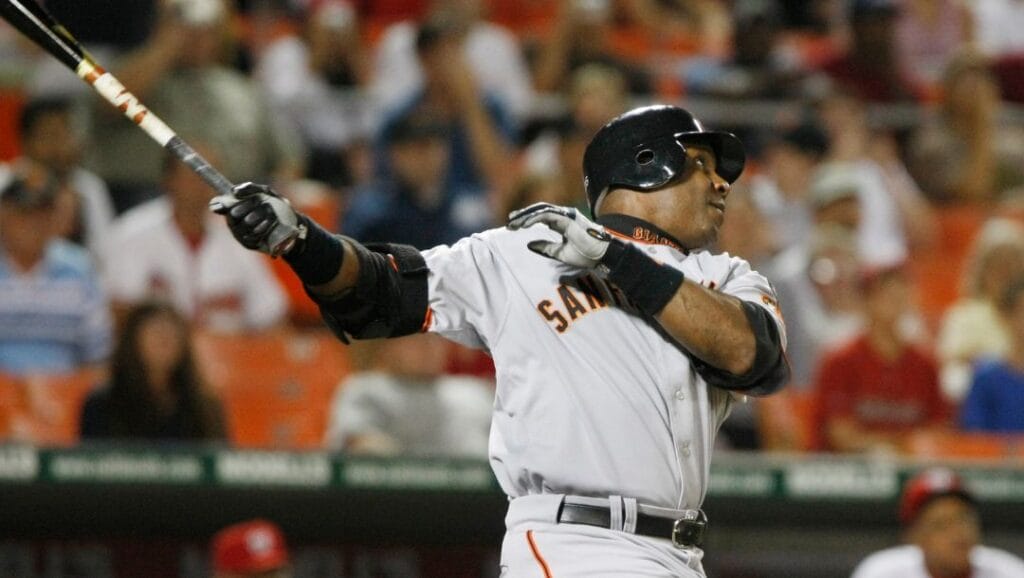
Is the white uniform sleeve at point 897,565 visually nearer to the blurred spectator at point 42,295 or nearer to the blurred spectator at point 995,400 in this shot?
the blurred spectator at point 995,400

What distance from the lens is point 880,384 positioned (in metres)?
6.57

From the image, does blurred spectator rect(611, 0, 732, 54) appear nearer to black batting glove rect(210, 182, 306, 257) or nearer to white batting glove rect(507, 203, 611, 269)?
white batting glove rect(507, 203, 611, 269)

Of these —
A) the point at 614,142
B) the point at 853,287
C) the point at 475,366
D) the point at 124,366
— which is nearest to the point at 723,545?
the point at 475,366

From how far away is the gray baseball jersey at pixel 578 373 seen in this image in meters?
3.09

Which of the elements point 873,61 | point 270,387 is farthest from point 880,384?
point 873,61

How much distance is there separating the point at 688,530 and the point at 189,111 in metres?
4.63

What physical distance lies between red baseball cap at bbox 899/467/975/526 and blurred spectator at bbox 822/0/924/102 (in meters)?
3.88

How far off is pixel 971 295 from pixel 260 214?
492cm

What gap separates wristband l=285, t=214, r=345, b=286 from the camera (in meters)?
3.07

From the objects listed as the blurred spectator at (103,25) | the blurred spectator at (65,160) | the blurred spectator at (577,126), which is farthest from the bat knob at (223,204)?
the blurred spectator at (103,25)

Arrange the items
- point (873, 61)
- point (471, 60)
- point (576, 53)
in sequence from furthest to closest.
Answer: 1. point (873, 61)
2. point (471, 60)
3. point (576, 53)

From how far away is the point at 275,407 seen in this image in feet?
21.2

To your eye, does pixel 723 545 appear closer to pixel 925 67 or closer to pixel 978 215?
pixel 978 215

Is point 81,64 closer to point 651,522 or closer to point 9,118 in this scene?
point 651,522
